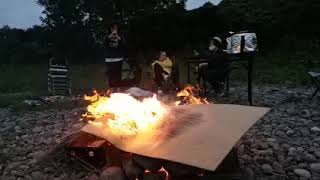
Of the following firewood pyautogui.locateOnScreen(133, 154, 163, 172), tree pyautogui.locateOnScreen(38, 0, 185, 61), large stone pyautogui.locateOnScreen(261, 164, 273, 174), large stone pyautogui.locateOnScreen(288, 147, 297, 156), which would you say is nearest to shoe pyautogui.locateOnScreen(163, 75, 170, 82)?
large stone pyautogui.locateOnScreen(288, 147, 297, 156)

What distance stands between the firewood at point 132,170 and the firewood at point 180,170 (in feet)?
0.96

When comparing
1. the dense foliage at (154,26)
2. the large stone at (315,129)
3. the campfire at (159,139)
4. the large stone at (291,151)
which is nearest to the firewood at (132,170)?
the campfire at (159,139)

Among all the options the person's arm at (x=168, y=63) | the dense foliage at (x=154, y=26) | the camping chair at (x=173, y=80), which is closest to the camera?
the camping chair at (x=173, y=80)

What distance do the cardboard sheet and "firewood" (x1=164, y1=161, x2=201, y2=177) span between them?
7.7 inches

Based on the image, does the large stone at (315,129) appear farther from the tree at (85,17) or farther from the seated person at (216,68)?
the tree at (85,17)

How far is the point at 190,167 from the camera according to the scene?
173 inches

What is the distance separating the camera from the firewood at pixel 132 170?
14.9ft

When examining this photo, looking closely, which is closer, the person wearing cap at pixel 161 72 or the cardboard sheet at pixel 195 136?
the cardboard sheet at pixel 195 136

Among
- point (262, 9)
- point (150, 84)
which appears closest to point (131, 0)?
point (262, 9)

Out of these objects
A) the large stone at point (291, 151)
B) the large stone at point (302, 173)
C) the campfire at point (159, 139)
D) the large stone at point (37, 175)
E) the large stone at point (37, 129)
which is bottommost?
the large stone at point (37, 175)

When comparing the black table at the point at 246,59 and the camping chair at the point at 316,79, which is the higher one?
the black table at the point at 246,59

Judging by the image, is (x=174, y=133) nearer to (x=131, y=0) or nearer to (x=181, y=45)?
(x=181, y=45)

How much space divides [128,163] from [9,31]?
20.7 meters

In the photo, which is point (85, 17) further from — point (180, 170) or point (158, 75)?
point (180, 170)
